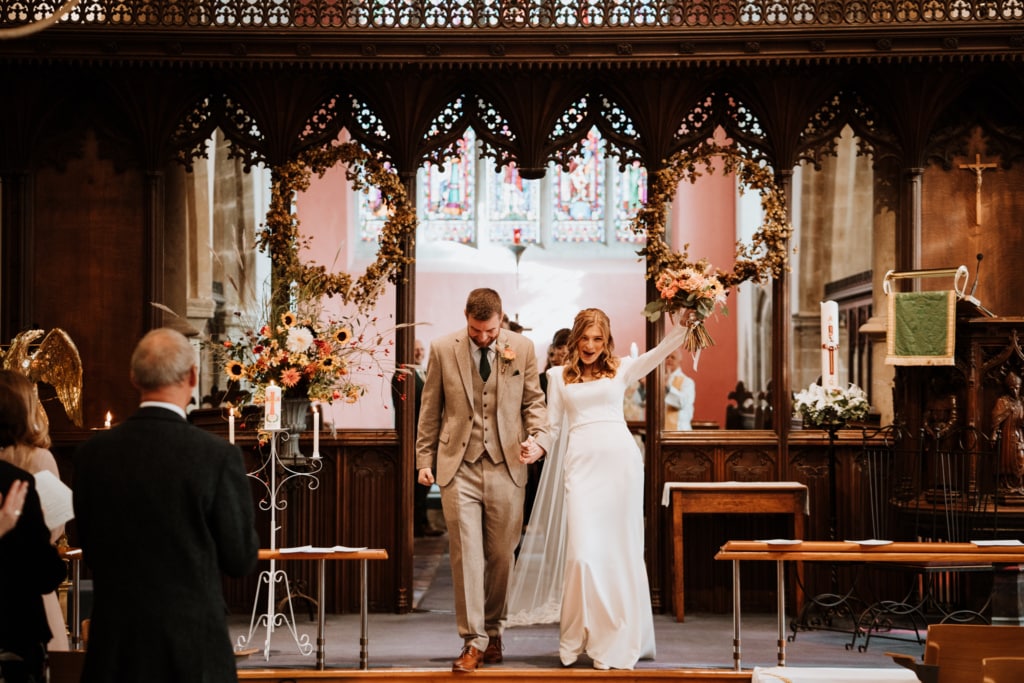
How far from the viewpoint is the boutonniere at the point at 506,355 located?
6.99 m

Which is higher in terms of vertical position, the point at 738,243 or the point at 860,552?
the point at 738,243

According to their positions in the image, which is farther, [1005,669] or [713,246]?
[713,246]

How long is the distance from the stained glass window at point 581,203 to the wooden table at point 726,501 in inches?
412

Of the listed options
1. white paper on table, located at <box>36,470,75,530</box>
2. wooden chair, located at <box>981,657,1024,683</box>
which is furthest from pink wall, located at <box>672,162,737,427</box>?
white paper on table, located at <box>36,470,75,530</box>

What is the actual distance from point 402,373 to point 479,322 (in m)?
2.25

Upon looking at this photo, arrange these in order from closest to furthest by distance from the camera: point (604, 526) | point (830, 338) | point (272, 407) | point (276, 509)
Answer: point (604, 526), point (272, 407), point (830, 338), point (276, 509)

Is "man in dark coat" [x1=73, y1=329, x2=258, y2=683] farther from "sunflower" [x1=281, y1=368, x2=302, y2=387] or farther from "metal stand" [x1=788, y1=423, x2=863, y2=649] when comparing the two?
"metal stand" [x1=788, y1=423, x2=863, y2=649]

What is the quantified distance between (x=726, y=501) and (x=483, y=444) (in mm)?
2505

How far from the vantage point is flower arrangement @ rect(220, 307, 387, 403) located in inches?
298

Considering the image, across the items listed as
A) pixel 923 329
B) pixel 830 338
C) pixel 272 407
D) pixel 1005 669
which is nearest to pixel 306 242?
pixel 272 407

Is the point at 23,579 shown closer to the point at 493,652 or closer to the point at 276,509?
the point at 493,652

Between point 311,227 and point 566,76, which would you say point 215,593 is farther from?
point 311,227

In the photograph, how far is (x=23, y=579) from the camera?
4504 millimetres

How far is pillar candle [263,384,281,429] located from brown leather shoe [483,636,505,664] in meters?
1.71
